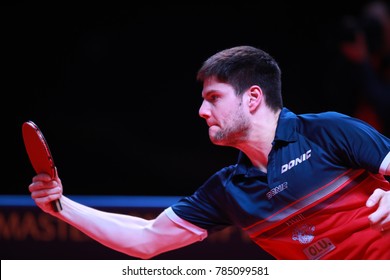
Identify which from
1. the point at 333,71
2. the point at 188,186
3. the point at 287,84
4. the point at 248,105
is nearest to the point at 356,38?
the point at 333,71

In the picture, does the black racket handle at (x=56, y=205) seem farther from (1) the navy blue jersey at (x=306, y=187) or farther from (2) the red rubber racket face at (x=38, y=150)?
(1) the navy blue jersey at (x=306, y=187)

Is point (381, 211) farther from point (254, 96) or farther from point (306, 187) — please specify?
point (254, 96)

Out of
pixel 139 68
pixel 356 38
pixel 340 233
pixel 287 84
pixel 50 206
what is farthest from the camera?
pixel 139 68

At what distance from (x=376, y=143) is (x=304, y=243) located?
62 cm

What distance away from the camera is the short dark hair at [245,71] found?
355 cm

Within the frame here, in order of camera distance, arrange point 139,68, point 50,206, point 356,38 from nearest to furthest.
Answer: point 50,206 < point 356,38 < point 139,68

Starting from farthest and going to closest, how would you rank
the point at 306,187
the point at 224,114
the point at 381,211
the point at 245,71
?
the point at 245,71
the point at 224,114
the point at 306,187
the point at 381,211

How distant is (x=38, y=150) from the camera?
349 cm

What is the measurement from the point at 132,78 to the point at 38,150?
2901 mm

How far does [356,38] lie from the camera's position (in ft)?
18.0

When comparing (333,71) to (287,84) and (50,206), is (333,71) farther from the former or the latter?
(50,206)

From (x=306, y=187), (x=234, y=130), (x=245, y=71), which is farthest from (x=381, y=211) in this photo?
(x=245, y=71)

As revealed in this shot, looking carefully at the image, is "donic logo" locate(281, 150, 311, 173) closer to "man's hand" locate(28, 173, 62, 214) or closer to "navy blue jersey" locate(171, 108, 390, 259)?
"navy blue jersey" locate(171, 108, 390, 259)

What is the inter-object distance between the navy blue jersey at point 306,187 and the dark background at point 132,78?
8.02ft
